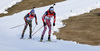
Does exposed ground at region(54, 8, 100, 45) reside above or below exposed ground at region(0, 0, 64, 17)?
below

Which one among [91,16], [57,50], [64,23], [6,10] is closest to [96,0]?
[91,16]

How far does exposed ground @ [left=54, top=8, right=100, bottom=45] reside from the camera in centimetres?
1485

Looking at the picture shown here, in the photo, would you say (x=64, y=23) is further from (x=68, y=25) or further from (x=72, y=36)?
(x=72, y=36)

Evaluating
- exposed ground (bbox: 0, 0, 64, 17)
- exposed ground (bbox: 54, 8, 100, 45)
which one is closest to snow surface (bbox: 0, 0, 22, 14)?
exposed ground (bbox: 0, 0, 64, 17)

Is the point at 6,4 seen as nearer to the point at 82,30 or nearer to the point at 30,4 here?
the point at 30,4

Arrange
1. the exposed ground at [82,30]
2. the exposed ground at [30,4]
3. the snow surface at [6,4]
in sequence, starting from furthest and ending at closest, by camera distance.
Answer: the snow surface at [6,4]
the exposed ground at [30,4]
the exposed ground at [82,30]

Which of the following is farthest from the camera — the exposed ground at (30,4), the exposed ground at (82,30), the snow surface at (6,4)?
the snow surface at (6,4)

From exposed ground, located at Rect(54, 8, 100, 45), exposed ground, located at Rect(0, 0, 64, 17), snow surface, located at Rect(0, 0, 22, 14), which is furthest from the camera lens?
snow surface, located at Rect(0, 0, 22, 14)

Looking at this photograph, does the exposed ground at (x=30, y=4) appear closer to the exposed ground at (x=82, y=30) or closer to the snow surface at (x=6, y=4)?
the snow surface at (x=6, y=4)

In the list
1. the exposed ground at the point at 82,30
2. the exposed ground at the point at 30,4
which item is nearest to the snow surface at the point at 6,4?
the exposed ground at the point at 30,4

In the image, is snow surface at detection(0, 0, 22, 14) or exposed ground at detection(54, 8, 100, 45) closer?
exposed ground at detection(54, 8, 100, 45)

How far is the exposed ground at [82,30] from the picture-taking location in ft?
48.7

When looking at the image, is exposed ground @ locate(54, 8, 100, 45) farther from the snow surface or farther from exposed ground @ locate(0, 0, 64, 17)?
the snow surface

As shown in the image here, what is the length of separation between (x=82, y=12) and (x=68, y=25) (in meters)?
5.95
